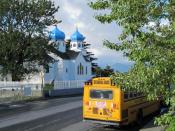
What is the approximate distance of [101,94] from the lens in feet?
68.2

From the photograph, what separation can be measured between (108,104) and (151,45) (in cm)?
1035

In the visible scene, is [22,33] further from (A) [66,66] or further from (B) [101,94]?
(B) [101,94]

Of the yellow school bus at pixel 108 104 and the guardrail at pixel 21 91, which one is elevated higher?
the guardrail at pixel 21 91

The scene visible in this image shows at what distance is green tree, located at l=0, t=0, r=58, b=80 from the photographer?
62.6 metres

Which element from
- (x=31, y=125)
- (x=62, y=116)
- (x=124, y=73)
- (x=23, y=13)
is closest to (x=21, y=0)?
(x=23, y=13)

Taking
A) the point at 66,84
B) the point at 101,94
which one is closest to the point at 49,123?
the point at 101,94

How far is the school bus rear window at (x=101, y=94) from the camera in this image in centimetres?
2042

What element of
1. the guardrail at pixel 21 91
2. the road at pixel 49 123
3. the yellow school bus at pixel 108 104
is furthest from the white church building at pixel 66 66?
the yellow school bus at pixel 108 104

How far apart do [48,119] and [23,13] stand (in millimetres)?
40584

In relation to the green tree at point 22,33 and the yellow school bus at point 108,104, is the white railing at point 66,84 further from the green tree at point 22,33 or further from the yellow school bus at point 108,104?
the yellow school bus at point 108,104

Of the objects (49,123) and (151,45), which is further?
(49,123)

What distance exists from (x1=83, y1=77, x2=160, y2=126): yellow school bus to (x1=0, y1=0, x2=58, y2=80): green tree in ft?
137

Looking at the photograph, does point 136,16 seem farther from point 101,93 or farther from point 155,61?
point 101,93

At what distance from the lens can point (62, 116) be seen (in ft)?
85.9
